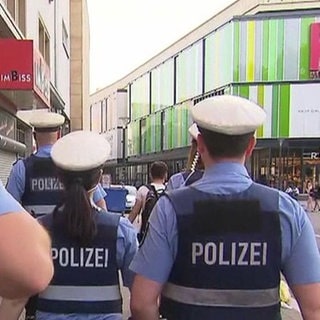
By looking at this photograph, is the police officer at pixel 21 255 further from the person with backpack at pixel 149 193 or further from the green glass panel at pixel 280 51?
the green glass panel at pixel 280 51

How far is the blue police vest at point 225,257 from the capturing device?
91.8 inches

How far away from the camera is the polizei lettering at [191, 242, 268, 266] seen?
7.66 feet

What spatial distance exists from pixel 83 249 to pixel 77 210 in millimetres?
180

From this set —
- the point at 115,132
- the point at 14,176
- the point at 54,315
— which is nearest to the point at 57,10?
the point at 14,176

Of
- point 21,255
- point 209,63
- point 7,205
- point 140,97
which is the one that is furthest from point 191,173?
point 140,97

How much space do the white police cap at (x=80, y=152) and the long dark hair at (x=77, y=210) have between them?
0.04m

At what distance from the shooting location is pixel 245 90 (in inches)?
1473

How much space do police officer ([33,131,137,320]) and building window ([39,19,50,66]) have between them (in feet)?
58.2

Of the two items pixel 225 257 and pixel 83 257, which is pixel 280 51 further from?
pixel 225 257

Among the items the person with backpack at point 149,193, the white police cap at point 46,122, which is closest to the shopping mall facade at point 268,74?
the person with backpack at point 149,193

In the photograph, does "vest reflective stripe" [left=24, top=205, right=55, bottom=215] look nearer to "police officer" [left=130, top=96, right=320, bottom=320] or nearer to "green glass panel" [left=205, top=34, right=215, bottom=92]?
"police officer" [left=130, top=96, right=320, bottom=320]

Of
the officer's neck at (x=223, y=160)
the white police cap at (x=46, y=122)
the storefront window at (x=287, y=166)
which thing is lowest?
the storefront window at (x=287, y=166)

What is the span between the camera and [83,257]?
2777mm

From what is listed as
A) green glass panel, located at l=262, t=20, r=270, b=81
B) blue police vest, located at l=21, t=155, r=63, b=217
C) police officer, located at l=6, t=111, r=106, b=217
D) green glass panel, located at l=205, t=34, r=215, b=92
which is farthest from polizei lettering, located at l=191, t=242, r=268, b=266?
green glass panel, located at l=205, t=34, r=215, b=92
